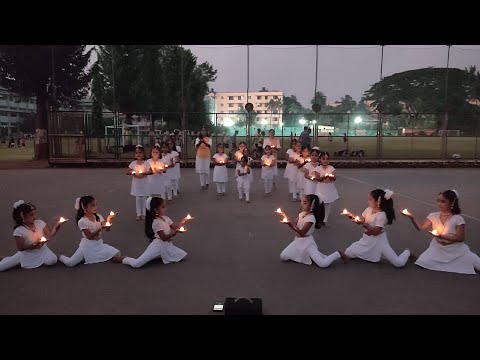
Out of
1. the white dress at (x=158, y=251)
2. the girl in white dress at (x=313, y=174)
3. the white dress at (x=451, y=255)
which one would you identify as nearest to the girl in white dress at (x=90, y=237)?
the white dress at (x=158, y=251)

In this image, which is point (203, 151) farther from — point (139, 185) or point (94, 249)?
point (94, 249)

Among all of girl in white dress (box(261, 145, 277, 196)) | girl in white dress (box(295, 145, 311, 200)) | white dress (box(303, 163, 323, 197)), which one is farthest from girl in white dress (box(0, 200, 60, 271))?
girl in white dress (box(261, 145, 277, 196))

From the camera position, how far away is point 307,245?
6141 millimetres

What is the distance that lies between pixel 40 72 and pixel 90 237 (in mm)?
21381

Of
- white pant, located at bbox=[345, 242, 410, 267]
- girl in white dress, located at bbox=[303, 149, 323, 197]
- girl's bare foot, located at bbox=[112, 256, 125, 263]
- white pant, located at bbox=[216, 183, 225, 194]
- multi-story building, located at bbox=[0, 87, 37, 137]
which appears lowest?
girl's bare foot, located at bbox=[112, 256, 125, 263]

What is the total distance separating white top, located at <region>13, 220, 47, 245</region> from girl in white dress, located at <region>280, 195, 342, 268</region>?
11.9 feet

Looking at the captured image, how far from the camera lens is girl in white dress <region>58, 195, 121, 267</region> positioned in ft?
19.7

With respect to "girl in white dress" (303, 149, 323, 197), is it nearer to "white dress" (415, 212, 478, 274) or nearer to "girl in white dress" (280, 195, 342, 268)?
"girl in white dress" (280, 195, 342, 268)

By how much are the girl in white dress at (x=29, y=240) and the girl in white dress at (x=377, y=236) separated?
14.6ft

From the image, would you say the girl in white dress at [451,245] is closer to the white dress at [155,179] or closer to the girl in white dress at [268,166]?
the white dress at [155,179]

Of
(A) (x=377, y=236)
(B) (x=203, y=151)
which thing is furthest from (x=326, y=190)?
(B) (x=203, y=151)

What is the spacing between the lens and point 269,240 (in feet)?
24.7
